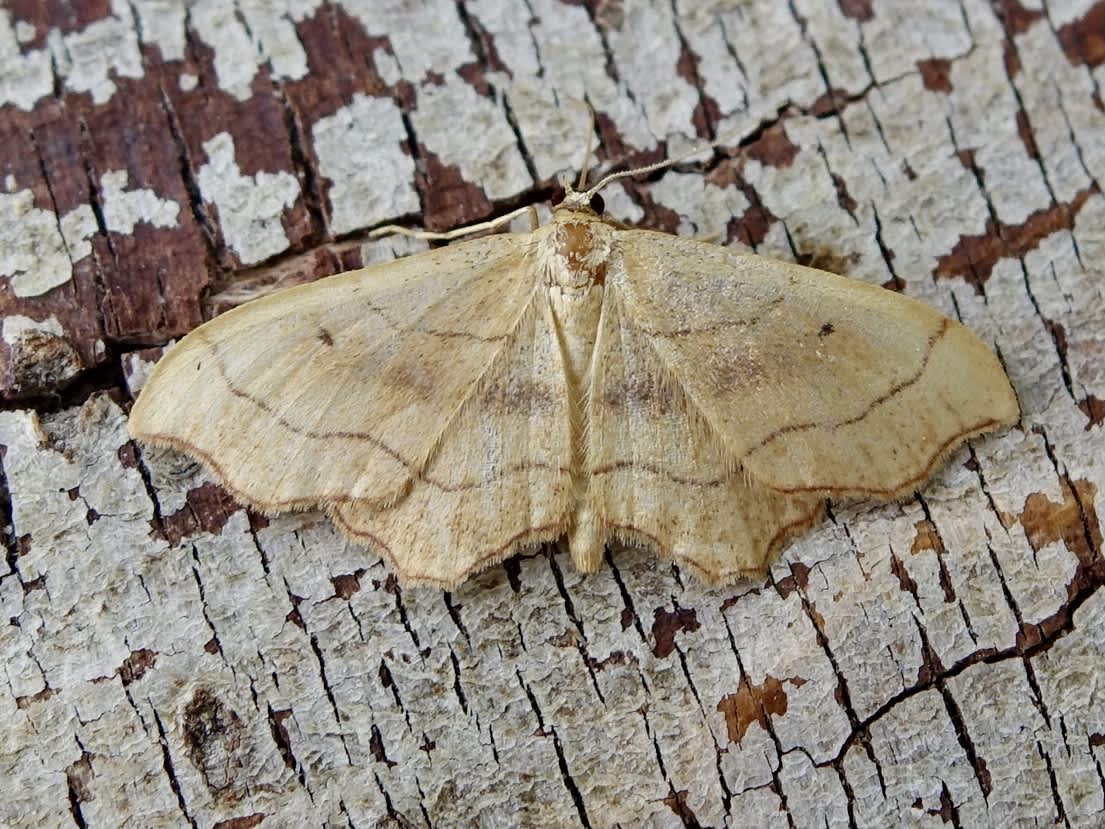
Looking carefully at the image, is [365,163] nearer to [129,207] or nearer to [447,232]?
[447,232]

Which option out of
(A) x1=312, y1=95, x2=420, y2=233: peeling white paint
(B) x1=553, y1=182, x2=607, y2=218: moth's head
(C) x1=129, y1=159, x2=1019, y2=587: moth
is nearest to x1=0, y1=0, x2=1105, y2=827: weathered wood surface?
(A) x1=312, y1=95, x2=420, y2=233: peeling white paint

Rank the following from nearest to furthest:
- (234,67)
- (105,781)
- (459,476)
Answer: (105,781), (459,476), (234,67)

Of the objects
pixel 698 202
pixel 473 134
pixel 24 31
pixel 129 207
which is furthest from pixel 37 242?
pixel 698 202

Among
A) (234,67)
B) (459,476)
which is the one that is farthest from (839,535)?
(234,67)

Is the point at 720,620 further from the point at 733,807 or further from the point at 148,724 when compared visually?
the point at 148,724

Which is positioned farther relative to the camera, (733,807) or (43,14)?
(43,14)
